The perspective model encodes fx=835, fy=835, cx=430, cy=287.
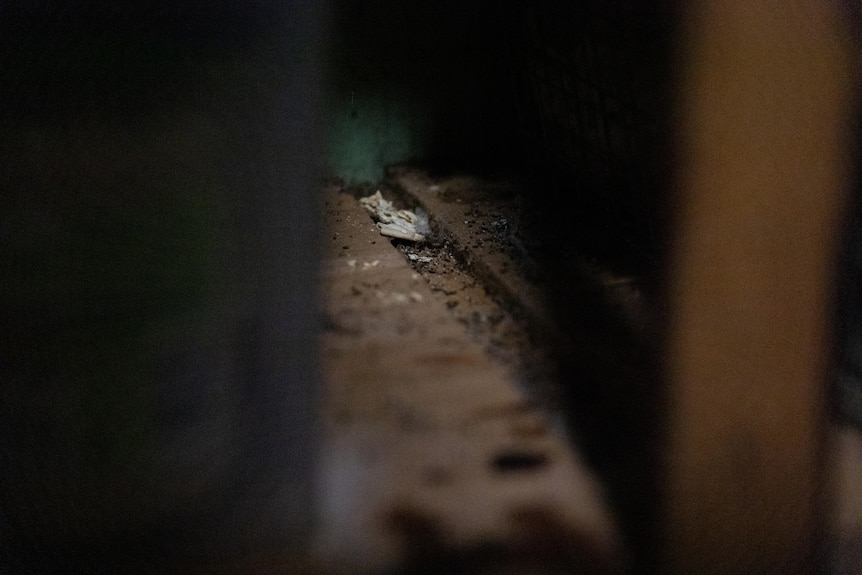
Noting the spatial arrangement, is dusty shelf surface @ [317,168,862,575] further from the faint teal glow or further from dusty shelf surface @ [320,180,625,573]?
the faint teal glow

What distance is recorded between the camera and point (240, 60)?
2.63 ft

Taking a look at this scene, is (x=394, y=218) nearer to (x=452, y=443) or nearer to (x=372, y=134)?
(x=372, y=134)

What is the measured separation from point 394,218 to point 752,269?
55 centimetres

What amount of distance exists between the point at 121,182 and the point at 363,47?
462 mm

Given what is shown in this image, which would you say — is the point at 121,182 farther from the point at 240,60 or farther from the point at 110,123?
Answer: the point at 240,60

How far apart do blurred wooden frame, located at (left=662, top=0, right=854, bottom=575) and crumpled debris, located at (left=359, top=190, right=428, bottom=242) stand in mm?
466

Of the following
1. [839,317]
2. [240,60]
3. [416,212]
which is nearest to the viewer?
[240,60]

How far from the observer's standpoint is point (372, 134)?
129 centimetres

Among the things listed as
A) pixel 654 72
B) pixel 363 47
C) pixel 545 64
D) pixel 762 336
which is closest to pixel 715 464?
pixel 762 336

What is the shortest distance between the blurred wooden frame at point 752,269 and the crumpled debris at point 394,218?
18.3 inches

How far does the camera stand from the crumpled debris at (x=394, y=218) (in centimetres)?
130

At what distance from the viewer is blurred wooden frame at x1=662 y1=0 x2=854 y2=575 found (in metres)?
0.95

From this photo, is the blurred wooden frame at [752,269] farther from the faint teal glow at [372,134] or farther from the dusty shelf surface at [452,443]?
the faint teal glow at [372,134]

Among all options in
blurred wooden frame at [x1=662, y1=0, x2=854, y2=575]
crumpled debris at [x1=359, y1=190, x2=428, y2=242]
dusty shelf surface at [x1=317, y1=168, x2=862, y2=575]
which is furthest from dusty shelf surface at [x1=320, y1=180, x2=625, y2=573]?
crumpled debris at [x1=359, y1=190, x2=428, y2=242]
